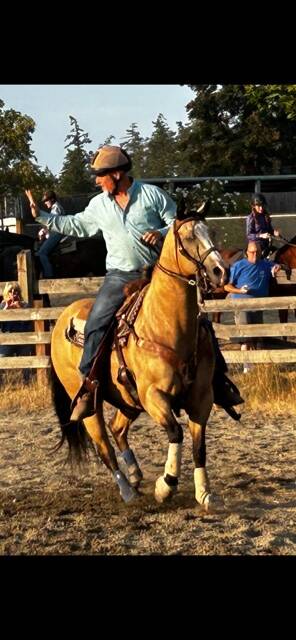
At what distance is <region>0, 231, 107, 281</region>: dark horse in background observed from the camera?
58.6 ft

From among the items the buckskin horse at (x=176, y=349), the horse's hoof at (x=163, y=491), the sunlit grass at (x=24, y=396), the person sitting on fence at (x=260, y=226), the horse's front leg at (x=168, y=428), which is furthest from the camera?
the person sitting on fence at (x=260, y=226)

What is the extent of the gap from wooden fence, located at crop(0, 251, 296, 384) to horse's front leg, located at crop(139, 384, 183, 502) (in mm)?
5638

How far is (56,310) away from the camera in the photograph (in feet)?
Result: 41.9

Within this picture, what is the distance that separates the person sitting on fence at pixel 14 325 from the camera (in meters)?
13.2

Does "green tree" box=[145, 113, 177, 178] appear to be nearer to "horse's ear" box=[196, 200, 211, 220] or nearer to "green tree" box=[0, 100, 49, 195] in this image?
"green tree" box=[0, 100, 49, 195]

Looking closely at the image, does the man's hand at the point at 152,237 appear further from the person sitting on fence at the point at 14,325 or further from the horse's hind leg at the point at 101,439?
the person sitting on fence at the point at 14,325

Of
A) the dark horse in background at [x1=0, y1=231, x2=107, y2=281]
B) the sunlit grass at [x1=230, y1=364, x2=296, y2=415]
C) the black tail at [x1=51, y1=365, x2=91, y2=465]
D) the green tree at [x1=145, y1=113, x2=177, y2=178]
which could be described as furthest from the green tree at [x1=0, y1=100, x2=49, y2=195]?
the green tree at [x1=145, y1=113, x2=177, y2=178]

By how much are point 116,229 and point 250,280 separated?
617cm

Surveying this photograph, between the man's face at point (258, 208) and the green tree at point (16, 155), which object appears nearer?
the man's face at point (258, 208)

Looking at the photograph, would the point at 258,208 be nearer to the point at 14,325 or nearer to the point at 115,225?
the point at 14,325

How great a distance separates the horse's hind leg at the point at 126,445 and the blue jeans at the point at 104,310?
580 millimetres

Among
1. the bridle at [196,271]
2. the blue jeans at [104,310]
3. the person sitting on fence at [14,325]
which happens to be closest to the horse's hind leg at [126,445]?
the blue jeans at [104,310]
